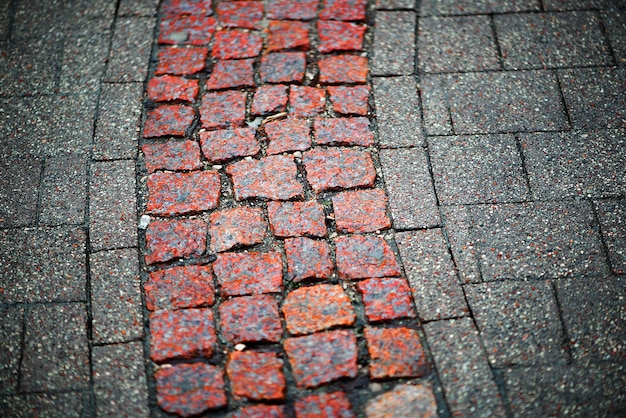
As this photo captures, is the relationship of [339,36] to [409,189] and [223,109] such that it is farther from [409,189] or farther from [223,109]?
[409,189]

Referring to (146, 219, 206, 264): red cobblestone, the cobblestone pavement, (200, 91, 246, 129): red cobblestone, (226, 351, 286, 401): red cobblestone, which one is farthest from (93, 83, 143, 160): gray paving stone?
(226, 351, 286, 401): red cobblestone

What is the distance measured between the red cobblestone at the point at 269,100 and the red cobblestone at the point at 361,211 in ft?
2.11

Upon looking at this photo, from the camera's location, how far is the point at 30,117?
10.6 feet

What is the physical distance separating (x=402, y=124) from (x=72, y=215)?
1.63 meters

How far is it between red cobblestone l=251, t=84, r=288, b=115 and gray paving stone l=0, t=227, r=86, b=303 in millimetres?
1074

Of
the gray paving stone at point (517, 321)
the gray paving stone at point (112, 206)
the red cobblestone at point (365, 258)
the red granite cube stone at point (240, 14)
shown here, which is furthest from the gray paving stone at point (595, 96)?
the gray paving stone at point (112, 206)

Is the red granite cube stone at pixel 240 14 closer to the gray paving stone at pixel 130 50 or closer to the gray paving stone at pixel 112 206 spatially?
the gray paving stone at pixel 130 50

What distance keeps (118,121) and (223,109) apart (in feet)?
1.74

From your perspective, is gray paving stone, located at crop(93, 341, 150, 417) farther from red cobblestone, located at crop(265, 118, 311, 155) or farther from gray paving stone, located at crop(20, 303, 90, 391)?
red cobblestone, located at crop(265, 118, 311, 155)

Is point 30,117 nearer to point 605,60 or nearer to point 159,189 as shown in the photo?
point 159,189

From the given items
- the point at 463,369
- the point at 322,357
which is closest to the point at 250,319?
the point at 322,357

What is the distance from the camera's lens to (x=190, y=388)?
94.4 inches

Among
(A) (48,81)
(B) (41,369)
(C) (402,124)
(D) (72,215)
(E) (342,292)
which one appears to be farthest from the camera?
(A) (48,81)

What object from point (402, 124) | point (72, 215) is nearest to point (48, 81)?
point (72, 215)
